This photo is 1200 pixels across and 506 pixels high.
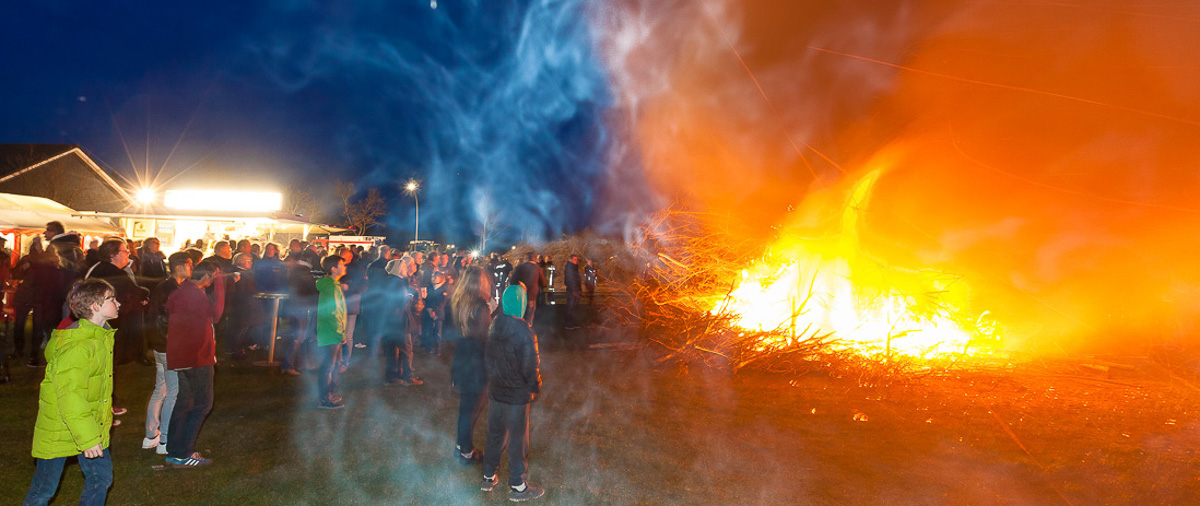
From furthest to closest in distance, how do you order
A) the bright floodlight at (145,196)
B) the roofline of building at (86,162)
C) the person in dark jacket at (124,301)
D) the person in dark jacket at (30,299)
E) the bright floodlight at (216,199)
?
the bright floodlight at (145,196), the bright floodlight at (216,199), the roofline of building at (86,162), the person in dark jacket at (30,299), the person in dark jacket at (124,301)

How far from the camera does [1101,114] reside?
963cm

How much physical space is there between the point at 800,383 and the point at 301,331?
693 cm

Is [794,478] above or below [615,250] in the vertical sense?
below

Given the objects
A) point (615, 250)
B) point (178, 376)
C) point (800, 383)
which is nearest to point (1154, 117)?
point (800, 383)

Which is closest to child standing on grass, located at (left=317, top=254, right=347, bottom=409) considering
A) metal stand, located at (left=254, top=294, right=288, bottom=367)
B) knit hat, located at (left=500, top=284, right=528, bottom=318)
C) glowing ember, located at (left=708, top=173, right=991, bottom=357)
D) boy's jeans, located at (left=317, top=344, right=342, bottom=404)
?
boy's jeans, located at (left=317, top=344, right=342, bottom=404)

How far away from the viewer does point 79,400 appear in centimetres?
309

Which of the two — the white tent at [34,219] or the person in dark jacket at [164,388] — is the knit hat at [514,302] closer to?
the person in dark jacket at [164,388]

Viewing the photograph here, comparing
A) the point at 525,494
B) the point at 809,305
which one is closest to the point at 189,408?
the point at 525,494

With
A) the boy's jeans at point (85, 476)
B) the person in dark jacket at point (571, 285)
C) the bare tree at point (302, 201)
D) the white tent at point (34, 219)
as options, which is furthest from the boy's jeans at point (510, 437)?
the bare tree at point (302, 201)

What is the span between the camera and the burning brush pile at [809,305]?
9.22m

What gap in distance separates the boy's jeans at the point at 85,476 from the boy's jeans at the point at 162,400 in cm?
140

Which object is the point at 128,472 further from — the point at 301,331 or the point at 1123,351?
the point at 1123,351

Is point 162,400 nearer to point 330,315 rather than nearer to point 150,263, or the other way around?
point 330,315

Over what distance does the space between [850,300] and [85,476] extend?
402 inches
